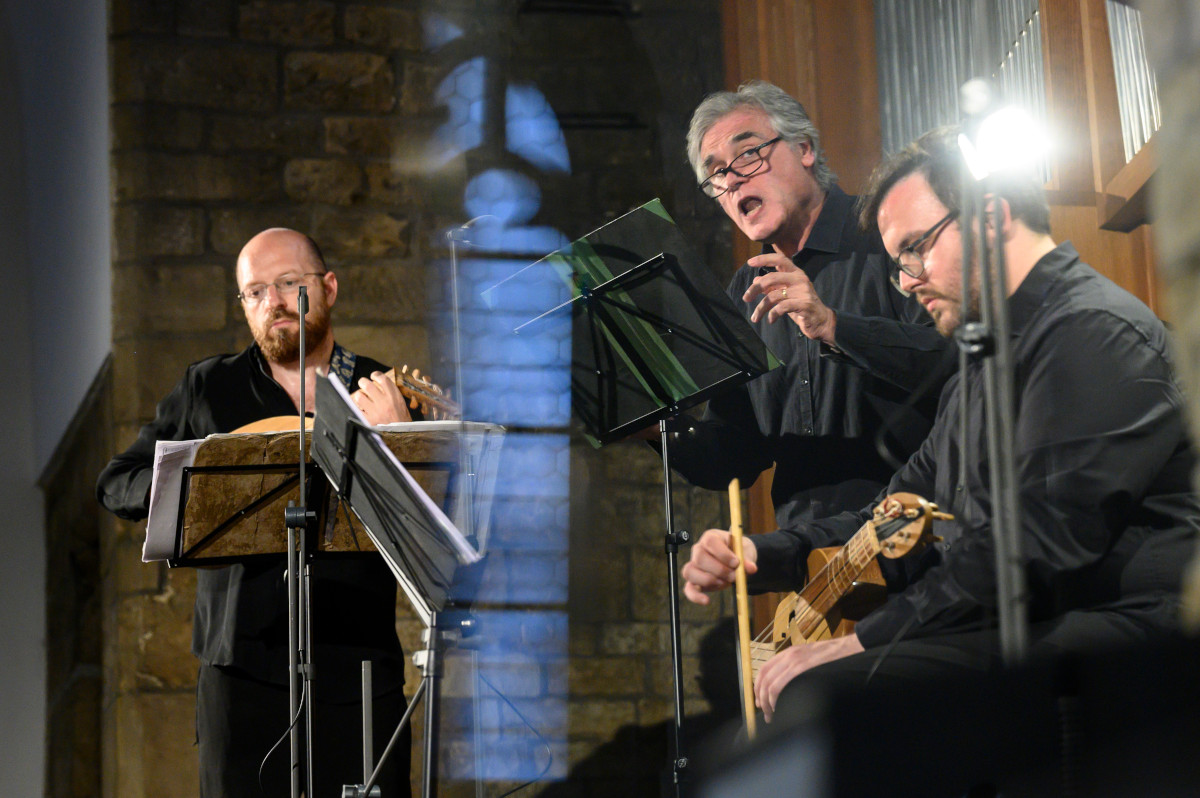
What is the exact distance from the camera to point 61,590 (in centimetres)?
459

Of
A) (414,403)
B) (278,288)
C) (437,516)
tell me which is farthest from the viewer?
(278,288)

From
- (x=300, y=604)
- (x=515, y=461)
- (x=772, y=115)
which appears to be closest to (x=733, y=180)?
(x=772, y=115)

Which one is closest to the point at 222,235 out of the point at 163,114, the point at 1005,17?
the point at 163,114

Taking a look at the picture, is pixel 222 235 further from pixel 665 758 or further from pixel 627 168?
pixel 665 758

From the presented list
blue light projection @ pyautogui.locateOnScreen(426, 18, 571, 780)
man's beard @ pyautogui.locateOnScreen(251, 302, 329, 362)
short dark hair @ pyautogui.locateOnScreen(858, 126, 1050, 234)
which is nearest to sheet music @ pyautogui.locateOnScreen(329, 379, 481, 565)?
short dark hair @ pyautogui.locateOnScreen(858, 126, 1050, 234)

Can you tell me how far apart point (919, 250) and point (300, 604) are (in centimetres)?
156

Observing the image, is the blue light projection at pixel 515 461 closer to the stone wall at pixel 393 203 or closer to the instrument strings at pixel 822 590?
the stone wall at pixel 393 203

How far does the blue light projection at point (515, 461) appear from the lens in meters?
4.29

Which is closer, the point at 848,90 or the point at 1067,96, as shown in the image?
the point at 1067,96

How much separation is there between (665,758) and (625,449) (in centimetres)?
107

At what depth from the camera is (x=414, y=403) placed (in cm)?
325

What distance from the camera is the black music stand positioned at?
2771mm

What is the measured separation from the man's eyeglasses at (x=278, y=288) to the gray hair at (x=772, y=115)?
1.24 metres

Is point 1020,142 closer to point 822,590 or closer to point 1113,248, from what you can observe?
point 1113,248
